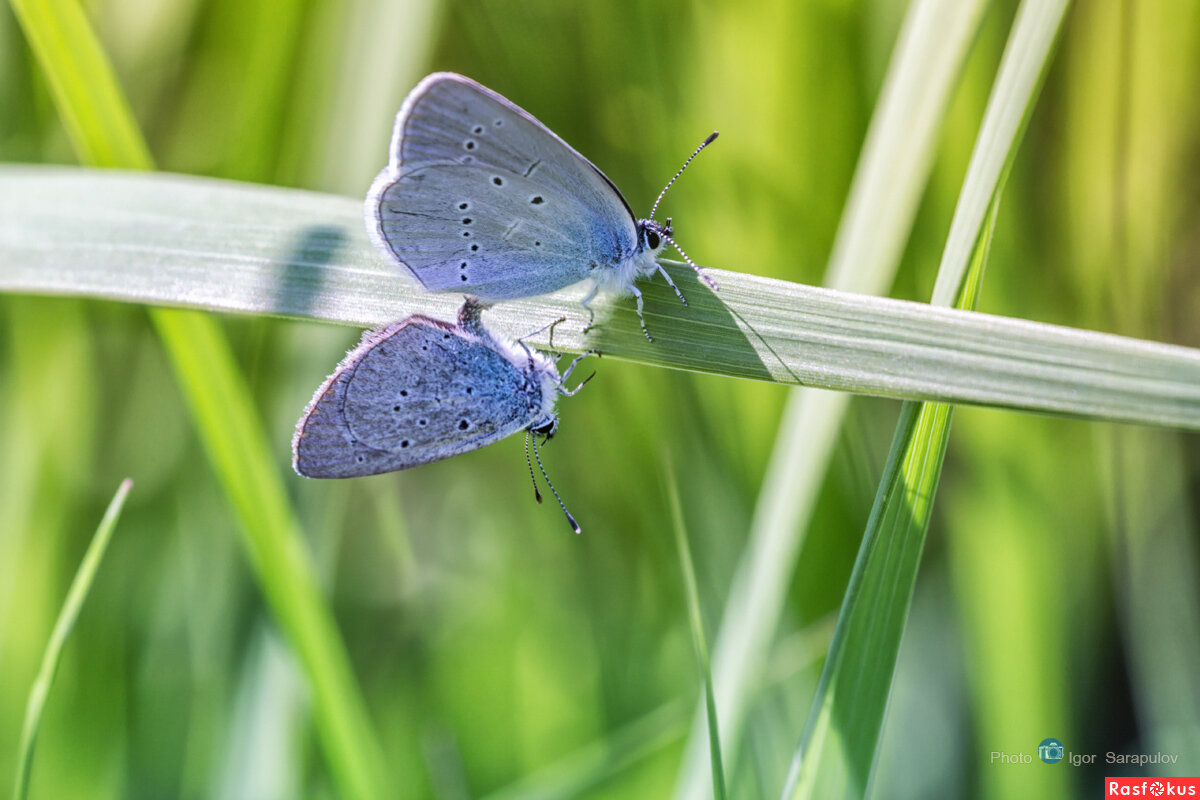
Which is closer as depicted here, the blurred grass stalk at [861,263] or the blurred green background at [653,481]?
the blurred grass stalk at [861,263]

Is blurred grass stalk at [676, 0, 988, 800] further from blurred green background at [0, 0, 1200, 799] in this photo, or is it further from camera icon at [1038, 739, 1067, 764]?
camera icon at [1038, 739, 1067, 764]

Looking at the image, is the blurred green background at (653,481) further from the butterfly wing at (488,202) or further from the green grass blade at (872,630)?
the green grass blade at (872,630)

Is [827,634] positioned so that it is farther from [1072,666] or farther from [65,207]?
[65,207]

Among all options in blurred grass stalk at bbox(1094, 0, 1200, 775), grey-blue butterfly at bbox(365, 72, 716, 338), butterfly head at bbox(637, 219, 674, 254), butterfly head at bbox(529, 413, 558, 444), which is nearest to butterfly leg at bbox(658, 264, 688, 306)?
grey-blue butterfly at bbox(365, 72, 716, 338)

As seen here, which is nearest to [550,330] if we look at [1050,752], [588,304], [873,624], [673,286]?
[588,304]

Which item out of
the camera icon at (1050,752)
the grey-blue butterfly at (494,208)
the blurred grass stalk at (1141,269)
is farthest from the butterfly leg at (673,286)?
the camera icon at (1050,752)

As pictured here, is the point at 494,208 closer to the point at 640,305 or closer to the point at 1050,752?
the point at 640,305

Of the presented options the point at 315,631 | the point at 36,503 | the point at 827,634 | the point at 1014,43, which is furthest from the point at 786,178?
the point at 36,503
